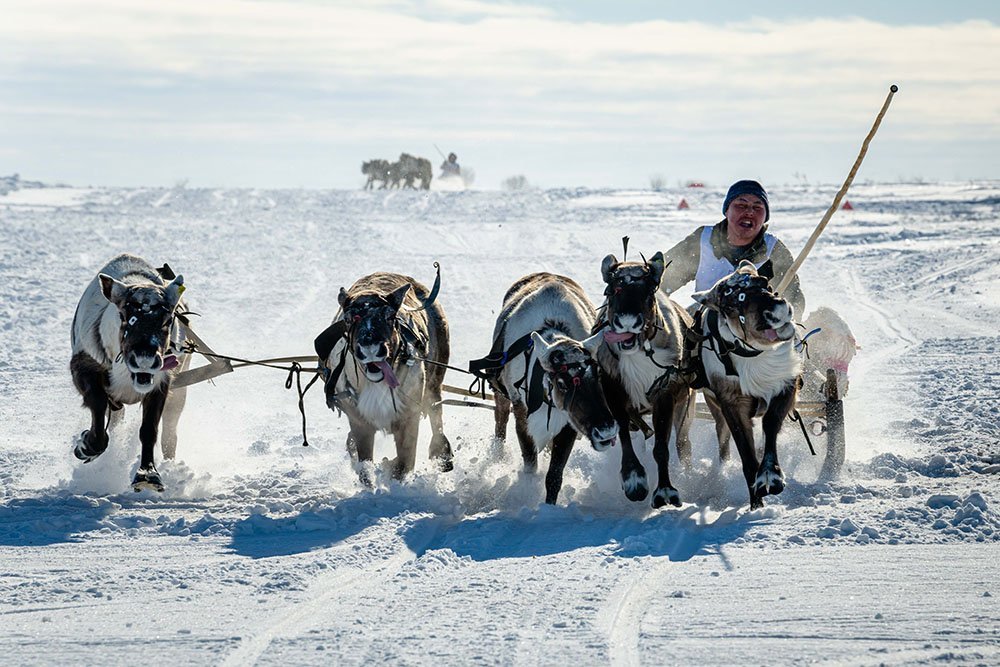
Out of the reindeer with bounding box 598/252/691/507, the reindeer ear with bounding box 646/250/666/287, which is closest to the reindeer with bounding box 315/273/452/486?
the reindeer with bounding box 598/252/691/507

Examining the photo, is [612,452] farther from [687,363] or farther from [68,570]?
[68,570]

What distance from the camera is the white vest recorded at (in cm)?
964

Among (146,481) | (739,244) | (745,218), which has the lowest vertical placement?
(146,481)

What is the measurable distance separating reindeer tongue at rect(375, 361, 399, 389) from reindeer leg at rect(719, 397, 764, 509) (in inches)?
80.9

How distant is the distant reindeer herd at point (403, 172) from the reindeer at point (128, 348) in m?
37.6

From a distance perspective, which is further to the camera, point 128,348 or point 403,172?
point 403,172

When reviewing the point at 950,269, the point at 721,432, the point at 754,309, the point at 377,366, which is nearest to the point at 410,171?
the point at 950,269

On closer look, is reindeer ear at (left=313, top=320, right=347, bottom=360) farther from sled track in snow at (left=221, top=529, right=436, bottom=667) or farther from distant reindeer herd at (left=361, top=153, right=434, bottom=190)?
distant reindeer herd at (left=361, top=153, right=434, bottom=190)

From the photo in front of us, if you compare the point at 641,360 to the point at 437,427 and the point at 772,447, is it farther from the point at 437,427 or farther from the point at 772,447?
the point at 437,427

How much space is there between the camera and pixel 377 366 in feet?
27.2

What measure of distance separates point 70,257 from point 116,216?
366 inches

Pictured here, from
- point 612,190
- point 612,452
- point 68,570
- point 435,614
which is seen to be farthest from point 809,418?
point 612,190

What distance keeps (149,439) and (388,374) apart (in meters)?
1.72

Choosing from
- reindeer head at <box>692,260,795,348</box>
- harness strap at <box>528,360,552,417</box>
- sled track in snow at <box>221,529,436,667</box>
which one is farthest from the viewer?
harness strap at <box>528,360,552,417</box>
